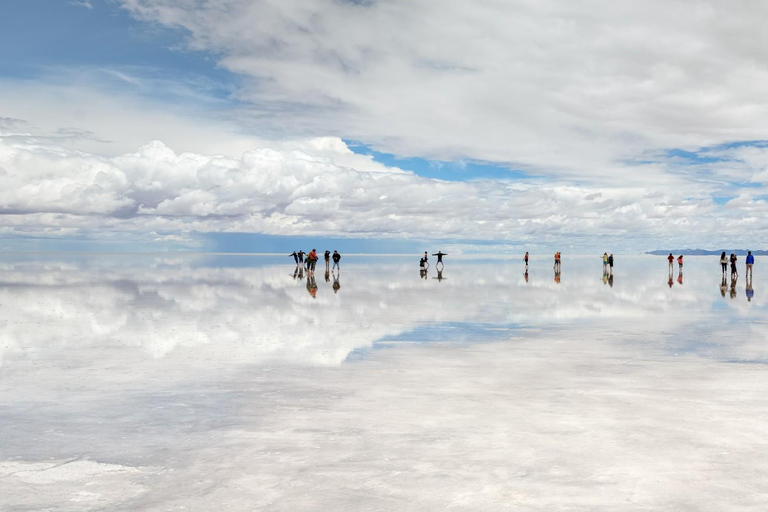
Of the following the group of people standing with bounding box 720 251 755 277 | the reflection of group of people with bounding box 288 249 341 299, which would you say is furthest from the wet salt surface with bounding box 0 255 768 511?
the group of people standing with bounding box 720 251 755 277

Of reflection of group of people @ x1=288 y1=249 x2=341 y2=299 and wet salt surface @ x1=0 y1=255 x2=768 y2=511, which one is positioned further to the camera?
reflection of group of people @ x1=288 y1=249 x2=341 y2=299

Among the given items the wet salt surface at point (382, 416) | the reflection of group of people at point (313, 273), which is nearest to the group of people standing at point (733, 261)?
the reflection of group of people at point (313, 273)

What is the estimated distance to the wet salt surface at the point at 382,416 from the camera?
5.88m

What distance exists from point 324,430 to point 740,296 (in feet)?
95.1

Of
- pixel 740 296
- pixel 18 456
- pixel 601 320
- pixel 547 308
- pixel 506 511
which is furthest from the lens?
pixel 740 296

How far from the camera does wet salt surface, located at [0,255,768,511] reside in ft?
19.3

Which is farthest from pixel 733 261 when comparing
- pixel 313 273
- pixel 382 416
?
pixel 382 416

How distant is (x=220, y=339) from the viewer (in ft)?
52.0

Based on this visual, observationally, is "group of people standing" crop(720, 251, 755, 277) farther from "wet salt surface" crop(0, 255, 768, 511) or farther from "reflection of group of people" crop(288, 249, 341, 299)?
"wet salt surface" crop(0, 255, 768, 511)

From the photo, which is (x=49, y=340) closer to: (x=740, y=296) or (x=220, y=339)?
(x=220, y=339)

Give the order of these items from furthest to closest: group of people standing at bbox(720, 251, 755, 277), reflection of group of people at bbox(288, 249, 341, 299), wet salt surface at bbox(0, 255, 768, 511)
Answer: group of people standing at bbox(720, 251, 755, 277) → reflection of group of people at bbox(288, 249, 341, 299) → wet salt surface at bbox(0, 255, 768, 511)

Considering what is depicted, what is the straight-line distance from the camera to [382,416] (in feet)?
28.1

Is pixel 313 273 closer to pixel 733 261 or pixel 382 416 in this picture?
pixel 733 261

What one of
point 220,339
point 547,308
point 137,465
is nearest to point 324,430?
point 137,465
